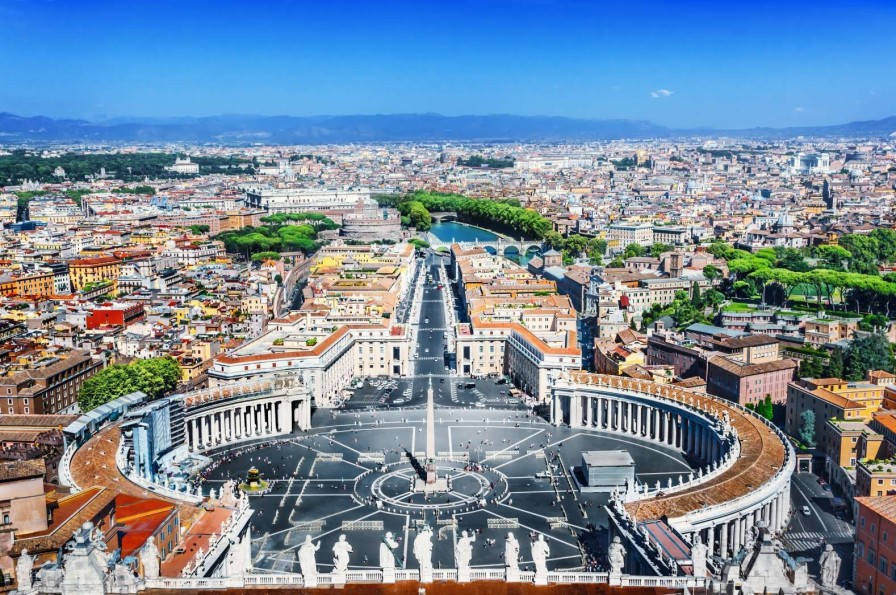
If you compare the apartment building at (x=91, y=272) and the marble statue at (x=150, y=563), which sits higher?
the marble statue at (x=150, y=563)

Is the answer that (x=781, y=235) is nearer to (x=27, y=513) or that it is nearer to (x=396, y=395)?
(x=396, y=395)

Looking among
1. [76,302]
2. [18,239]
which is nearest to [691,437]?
[76,302]

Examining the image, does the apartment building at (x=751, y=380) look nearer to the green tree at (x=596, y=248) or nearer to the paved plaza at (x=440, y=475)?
the paved plaza at (x=440, y=475)

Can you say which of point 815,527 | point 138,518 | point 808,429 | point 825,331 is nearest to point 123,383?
point 138,518

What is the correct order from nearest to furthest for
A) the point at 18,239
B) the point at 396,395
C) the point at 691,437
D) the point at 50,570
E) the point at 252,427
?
the point at 50,570
the point at 691,437
the point at 252,427
the point at 396,395
the point at 18,239

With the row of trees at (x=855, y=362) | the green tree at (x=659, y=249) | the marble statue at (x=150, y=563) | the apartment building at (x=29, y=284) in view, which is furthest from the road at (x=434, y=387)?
the green tree at (x=659, y=249)

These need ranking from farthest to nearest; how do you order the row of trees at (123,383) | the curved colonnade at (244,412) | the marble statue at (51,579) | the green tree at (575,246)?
the green tree at (575,246), the row of trees at (123,383), the curved colonnade at (244,412), the marble statue at (51,579)
